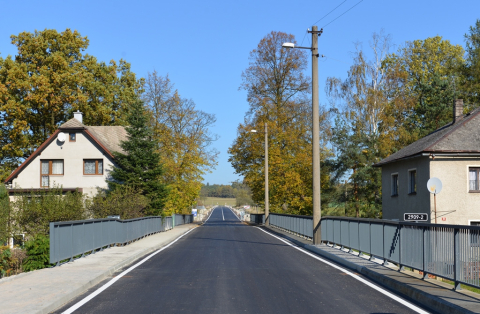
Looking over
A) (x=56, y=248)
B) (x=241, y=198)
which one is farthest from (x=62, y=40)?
(x=241, y=198)

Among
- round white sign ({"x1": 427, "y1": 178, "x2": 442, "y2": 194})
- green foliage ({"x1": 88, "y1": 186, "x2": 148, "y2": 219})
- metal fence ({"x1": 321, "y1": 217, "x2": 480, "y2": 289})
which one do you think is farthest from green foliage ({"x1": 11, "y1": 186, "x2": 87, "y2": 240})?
round white sign ({"x1": 427, "y1": 178, "x2": 442, "y2": 194})

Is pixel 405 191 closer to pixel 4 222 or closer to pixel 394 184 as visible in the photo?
pixel 394 184

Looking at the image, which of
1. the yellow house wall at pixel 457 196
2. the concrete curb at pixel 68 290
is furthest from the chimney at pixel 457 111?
the concrete curb at pixel 68 290

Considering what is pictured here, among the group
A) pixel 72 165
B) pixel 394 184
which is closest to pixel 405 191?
pixel 394 184

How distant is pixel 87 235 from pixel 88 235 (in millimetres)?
142

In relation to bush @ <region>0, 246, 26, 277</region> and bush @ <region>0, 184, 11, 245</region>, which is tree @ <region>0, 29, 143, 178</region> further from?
bush @ <region>0, 246, 26, 277</region>

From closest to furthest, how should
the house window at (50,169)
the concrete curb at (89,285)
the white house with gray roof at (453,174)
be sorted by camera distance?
1. the concrete curb at (89,285)
2. the white house with gray roof at (453,174)
3. the house window at (50,169)

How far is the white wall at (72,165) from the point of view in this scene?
44.4 meters

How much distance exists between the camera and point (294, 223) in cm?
3061

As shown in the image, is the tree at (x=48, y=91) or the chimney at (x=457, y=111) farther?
the tree at (x=48, y=91)

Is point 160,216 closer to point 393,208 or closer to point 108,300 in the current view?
point 393,208

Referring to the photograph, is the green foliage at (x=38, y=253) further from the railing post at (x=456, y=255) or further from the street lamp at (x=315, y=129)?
the railing post at (x=456, y=255)

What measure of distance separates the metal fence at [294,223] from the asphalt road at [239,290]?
9344mm

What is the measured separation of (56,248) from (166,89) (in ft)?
145
